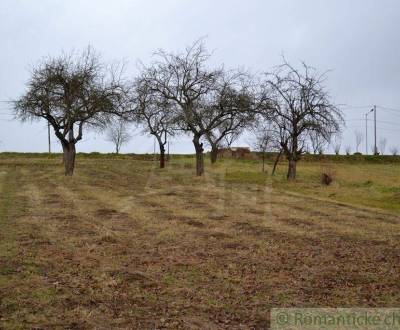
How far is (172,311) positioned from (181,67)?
84.0ft

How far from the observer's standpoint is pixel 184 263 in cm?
821

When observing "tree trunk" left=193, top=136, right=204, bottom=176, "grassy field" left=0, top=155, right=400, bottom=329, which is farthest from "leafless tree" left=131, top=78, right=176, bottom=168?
"grassy field" left=0, top=155, right=400, bottom=329

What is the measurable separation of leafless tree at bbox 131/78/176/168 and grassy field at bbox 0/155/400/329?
51.1 ft

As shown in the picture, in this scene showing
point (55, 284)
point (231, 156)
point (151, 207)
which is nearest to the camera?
point (55, 284)

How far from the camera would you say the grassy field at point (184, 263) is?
19.1 ft

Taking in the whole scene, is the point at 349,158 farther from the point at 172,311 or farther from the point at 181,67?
the point at 172,311

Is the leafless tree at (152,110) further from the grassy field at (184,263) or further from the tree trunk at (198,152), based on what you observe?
the grassy field at (184,263)

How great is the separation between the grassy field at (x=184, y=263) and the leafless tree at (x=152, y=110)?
15.6 m

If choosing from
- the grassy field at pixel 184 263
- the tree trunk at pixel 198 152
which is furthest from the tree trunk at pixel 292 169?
the grassy field at pixel 184 263

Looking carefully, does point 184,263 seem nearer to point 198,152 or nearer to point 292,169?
point 198,152

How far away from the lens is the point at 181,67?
30203 mm

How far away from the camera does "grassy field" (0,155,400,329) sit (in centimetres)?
582

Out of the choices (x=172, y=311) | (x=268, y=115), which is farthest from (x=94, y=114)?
(x=172, y=311)

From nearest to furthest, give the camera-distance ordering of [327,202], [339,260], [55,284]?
[55,284] → [339,260] → [327,202]
